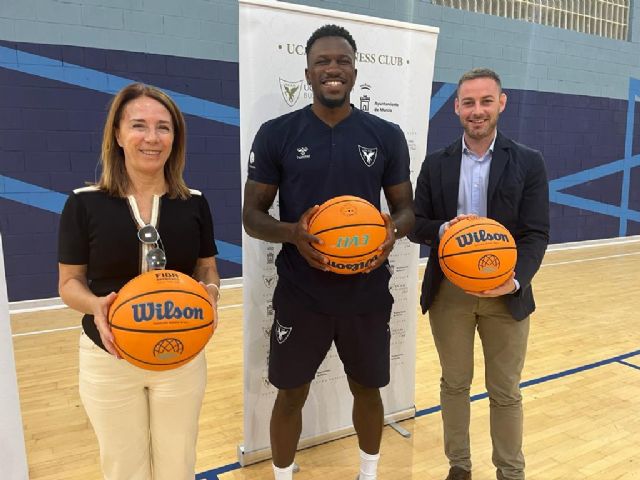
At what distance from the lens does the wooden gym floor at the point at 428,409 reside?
241cm

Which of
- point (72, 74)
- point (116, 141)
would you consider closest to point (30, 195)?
point (72, 74)

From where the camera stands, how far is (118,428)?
57.4 inches

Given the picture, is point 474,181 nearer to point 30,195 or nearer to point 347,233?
point 347,233

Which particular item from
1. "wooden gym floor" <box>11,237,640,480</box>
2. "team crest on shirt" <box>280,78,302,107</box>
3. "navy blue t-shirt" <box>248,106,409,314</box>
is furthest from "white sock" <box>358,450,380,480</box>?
"team crest on shirt" <box>280,78,302,107</box>

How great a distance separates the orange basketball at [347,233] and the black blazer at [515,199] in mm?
428

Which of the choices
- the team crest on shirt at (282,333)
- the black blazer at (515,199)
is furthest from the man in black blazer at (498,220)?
the team crest on shirt at (282,333)

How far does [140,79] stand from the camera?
16.2 ft

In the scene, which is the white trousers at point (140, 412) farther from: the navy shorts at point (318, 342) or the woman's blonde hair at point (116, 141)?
the woman's blonde hair at point (116, 141)

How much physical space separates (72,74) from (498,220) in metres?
4.28

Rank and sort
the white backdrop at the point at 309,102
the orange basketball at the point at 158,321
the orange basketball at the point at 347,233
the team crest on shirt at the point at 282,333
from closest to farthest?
the orange basketball at the point at 158,321 < the orange basketball at the point at 347,233 < the team crest on shirt at the point at 282,333 < the white backdrop at the point at 309,102

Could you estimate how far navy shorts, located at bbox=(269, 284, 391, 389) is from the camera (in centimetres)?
181

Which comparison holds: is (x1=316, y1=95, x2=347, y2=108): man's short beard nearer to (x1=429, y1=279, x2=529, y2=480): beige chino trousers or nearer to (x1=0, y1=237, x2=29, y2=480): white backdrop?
(x1=429, y1=279, x2=529, y2=480): beige chino trousers

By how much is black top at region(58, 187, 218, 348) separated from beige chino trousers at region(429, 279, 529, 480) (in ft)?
3.63

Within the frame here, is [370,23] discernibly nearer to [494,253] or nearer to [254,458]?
[494,253]
